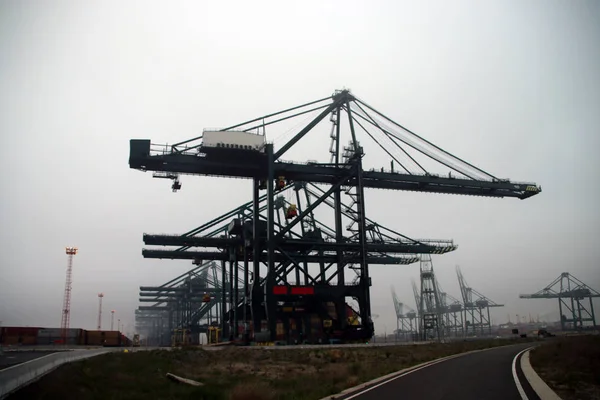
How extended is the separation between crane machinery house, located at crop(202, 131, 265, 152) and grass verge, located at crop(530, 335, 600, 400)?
117 feet

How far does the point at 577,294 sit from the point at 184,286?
119m

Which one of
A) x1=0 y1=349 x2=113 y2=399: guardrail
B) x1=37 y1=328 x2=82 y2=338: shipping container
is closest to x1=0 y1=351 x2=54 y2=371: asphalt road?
x1=0 y1=349 x2=113 y2=399: guardrail

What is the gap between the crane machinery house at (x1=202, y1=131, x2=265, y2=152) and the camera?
48625 mm

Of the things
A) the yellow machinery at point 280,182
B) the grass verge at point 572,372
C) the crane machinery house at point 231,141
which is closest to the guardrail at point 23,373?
the grass verge at point 572,372

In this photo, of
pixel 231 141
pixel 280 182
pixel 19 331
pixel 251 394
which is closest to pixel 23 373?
pixel 251 394

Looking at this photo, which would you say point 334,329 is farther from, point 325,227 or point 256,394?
point 256,394

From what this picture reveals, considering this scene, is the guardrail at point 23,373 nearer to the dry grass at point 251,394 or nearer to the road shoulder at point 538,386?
the dry grass at point 251,394

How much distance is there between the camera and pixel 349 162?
5600 cm

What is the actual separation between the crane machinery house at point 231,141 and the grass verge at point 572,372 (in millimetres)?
35792

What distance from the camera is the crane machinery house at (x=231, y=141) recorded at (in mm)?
48625

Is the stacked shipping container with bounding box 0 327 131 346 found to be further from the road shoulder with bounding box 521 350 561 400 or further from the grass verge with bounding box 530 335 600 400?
the road shoulder with bounding box 521 350 561 400

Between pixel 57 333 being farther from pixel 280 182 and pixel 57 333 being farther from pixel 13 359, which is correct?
pixel 13 359

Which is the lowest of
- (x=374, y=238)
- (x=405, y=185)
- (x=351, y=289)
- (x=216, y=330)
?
(x=216, y=330)

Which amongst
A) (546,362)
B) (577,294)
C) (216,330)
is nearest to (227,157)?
(216,330)
